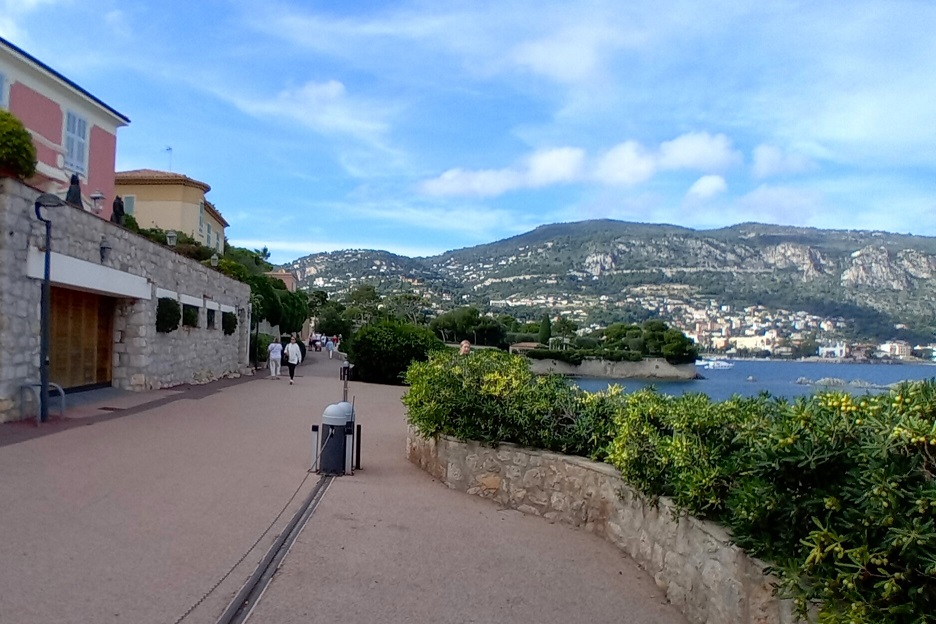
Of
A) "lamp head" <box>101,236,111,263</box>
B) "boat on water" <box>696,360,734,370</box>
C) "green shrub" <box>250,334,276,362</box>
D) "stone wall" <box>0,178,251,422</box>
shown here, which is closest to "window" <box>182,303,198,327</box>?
"stone wall" <box>0,178,251,422</box>

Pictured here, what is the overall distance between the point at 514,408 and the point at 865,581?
199 inches

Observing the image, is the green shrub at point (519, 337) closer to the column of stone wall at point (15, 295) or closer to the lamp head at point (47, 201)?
the column of stone wall at point (15, 295)

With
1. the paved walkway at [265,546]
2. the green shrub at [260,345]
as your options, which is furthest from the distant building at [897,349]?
the green shrub at [260,345]

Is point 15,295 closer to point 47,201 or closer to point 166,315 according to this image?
point 47,201

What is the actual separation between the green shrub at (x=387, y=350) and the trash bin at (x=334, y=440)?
1731cm

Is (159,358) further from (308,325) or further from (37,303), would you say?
(308,325)

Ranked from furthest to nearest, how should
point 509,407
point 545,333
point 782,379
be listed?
point 545,333 < point 782,379 < point 509,407

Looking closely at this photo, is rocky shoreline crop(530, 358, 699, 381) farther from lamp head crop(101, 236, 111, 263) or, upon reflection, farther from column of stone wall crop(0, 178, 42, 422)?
column of stone wall crop(0, 178, 42, 422)

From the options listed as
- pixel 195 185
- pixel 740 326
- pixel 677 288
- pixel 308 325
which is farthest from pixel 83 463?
pixel 677 288

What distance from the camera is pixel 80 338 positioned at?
15484mm

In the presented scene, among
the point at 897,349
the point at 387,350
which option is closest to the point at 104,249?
the point at 387,350

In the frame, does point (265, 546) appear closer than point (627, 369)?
Yes

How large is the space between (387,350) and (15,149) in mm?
16748

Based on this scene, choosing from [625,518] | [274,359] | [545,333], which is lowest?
[625,518]
